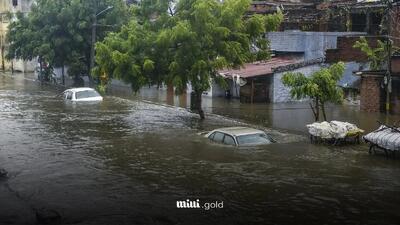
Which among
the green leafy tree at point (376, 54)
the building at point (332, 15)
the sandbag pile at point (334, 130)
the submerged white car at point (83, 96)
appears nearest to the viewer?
the sandbag pile at point (334, 130)

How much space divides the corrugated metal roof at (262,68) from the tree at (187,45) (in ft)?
24.1

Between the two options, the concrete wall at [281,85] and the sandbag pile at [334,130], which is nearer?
the sandbag pile at [334,130]

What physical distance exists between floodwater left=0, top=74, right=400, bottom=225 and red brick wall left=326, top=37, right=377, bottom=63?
748 centimetres

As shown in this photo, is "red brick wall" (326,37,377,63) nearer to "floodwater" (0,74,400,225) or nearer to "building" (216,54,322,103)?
"building" (216,54,322,103)

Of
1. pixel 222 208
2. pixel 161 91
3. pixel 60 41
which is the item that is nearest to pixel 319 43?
pixel 161 91

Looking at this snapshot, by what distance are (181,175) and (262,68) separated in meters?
21.0

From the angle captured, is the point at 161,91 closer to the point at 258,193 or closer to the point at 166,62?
the point at 166,62

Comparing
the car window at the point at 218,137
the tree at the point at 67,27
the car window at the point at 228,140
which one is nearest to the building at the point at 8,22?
the tree at the point at 67,27

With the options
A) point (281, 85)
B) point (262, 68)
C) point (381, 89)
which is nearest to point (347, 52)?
point (281, 85)

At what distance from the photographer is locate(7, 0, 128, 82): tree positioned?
45.5m

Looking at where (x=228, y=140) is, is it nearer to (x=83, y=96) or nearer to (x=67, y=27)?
(x=83, y=96)

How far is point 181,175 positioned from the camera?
1653cm

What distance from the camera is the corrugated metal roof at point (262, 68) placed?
114ft

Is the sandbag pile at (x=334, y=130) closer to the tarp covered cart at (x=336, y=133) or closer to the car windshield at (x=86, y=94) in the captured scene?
the tarp covered cart at (x=336, y=133)
